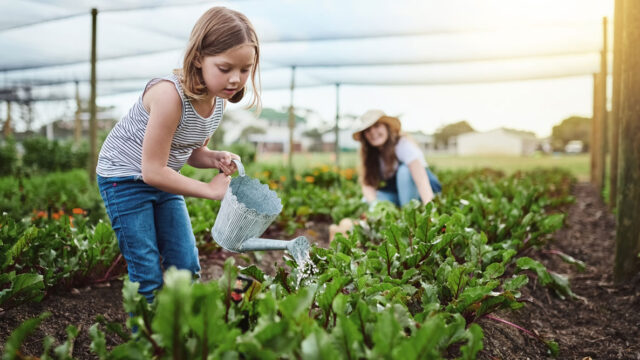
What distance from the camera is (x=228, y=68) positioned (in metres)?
1.86

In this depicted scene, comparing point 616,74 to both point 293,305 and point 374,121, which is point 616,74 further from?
point 293,305

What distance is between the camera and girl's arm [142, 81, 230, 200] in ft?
6.06

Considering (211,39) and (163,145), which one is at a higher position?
(211,39)

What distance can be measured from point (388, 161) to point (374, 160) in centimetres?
13

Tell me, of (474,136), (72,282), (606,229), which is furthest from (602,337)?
(474,136)

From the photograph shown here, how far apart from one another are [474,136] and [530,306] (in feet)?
97.2

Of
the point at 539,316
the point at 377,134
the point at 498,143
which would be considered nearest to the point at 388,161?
the point at 377,134

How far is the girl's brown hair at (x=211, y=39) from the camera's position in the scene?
184cm

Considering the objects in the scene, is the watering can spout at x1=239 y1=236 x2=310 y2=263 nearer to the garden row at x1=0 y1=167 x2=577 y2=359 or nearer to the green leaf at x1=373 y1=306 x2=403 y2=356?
the garden row at x1=0 y1=167 x2=577 y2=359

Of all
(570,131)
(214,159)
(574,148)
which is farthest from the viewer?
(570,131)

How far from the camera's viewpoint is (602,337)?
8.82ft

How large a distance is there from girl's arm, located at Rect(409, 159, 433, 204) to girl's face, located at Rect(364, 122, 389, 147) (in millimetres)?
450

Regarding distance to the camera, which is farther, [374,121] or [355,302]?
[374,121]

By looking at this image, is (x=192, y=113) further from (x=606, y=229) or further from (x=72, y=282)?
(x=606, y=229)
